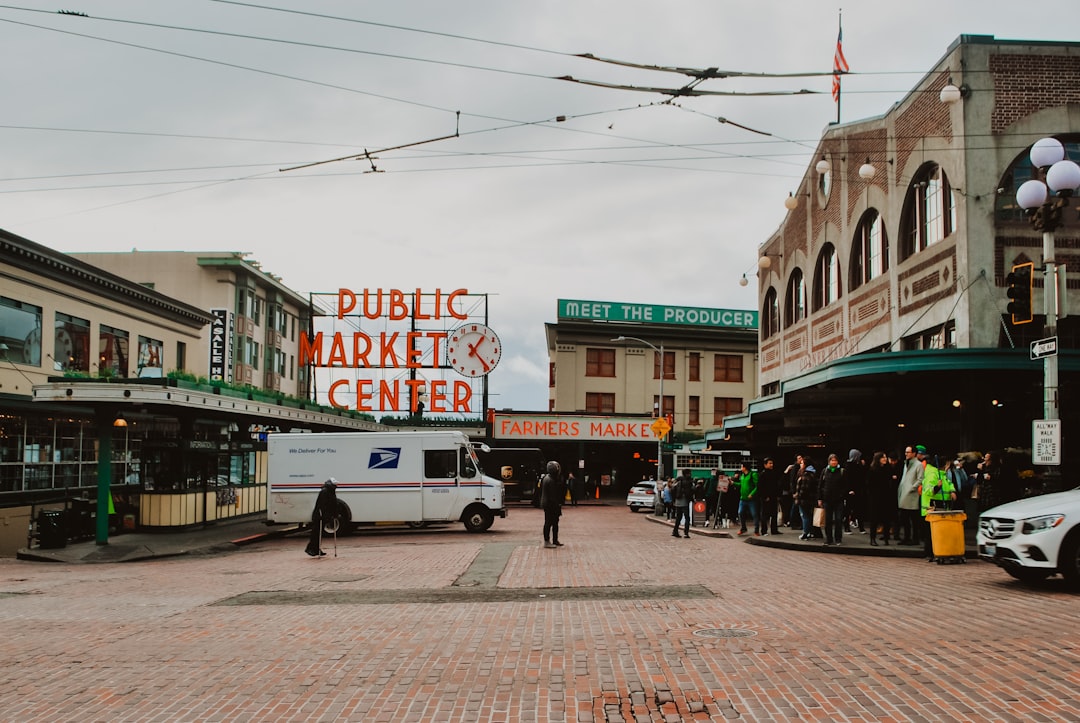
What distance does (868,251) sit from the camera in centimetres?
3003

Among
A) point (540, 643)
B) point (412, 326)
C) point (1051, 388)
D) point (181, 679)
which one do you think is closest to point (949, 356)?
point (1051, 388)

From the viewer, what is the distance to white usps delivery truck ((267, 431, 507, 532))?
25.9m

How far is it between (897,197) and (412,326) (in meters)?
28.5

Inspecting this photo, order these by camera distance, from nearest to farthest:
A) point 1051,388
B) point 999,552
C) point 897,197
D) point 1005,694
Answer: point 1005,694 → point 999,552 → point 1051,388 → point 897,197

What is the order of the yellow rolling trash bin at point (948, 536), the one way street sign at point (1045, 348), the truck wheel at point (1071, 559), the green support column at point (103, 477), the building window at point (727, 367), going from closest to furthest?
the truck wheel at point (1071, 559) → the one way street sign at point (1045, 348) → the yellow rolling trash bin at point (948, 536) → the green support column at point (103, 477) → the building window at point (727, 367)

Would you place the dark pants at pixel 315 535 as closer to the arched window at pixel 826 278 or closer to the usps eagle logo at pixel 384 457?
the usps eagle logo at pixel 384 457

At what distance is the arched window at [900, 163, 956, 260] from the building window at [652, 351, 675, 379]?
36.4 metres

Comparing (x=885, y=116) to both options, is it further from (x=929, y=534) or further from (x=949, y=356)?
(x=929, y=534)

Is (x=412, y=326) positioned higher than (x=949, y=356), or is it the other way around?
(x=412, y=326)

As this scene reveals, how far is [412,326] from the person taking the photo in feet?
163

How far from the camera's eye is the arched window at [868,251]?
2855 centimetres

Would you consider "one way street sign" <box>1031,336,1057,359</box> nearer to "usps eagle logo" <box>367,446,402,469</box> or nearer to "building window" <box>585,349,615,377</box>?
"usps eagle logo" <box>367,446,402,469</box>

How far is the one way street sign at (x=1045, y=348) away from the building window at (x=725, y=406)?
48.3 m

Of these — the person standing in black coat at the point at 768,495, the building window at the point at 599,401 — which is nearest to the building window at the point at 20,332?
the person standing in black coat at the point at 768,495
